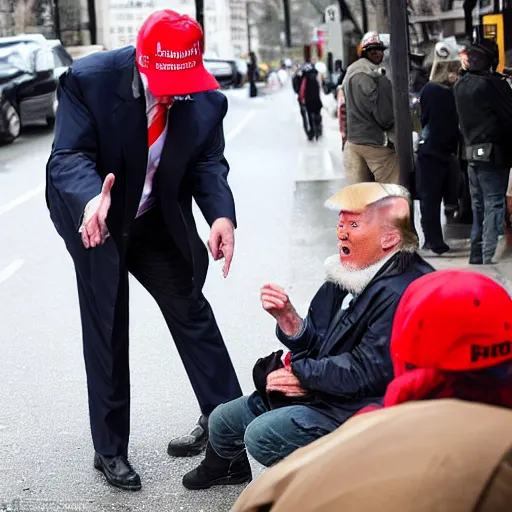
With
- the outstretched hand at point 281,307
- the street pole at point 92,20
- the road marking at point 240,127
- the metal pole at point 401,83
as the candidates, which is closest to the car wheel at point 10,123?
the road marking at point 240,127

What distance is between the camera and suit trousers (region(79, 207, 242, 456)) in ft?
15.7

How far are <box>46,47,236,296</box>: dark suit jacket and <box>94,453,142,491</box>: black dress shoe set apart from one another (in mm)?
780

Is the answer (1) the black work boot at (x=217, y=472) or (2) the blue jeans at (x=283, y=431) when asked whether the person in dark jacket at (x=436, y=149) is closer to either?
(1) the black work boot at (x=217, y=472)

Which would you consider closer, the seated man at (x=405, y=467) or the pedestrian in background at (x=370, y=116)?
the seated man at (x=405, y=467)

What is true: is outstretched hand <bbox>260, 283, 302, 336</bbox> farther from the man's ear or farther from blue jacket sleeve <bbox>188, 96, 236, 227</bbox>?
blue jacket sleeve <bbox>188, 96, 236, 227</bbox>

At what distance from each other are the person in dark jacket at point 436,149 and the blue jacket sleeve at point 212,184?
5406 mm

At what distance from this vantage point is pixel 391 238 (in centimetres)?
379

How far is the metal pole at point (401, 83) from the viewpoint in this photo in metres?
7.42

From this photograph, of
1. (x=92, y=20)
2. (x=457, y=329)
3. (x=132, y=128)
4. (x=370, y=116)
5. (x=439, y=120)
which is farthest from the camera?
(x=92, y=20)

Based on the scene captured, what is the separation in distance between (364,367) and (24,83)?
20043 millimetres

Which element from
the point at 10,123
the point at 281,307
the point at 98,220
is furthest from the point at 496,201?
the point at 10,123

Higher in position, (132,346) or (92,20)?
(92,20)

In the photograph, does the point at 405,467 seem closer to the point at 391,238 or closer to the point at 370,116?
the point at 391,238

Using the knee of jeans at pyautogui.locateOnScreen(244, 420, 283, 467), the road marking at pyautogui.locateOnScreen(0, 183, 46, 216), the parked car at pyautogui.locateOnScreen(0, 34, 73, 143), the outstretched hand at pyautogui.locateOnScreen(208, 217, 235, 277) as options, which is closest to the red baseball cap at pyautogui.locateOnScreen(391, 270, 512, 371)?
the knee of jeans at pyautogui.locateOnScreen(244, 420, 283, 467)
